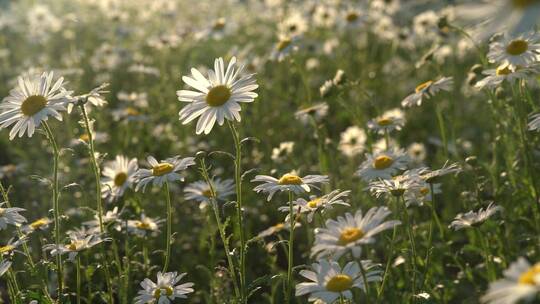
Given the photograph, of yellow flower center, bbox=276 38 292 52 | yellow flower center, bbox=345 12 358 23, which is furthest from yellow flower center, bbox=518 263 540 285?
yellow flower center, bbox=345 12 358 23

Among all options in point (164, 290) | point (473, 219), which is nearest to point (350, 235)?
point (473, 219)

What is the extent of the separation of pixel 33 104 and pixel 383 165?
6.20ft

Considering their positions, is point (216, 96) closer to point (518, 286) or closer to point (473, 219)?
point (473, 219)

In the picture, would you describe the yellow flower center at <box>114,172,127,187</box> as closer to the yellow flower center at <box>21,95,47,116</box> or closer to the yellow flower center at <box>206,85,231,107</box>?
the yellow flower center at <box>21,95,47,116</box>

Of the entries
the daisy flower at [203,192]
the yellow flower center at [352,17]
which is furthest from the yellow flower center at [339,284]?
the yellow flower center at [352,17]

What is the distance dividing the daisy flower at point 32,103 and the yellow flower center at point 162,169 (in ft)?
1.84

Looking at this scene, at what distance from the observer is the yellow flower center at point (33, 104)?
A: 11.1 ft

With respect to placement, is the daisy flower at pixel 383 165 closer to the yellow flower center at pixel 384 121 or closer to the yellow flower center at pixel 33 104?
the yellow flower center at pixel 384 121

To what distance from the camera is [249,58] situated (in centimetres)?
823

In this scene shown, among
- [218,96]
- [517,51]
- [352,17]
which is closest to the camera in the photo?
[218,96]

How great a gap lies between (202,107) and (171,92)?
546 cm

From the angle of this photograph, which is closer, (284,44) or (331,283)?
(331,283)

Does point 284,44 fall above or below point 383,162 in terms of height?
above

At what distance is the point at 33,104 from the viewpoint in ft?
11.3
